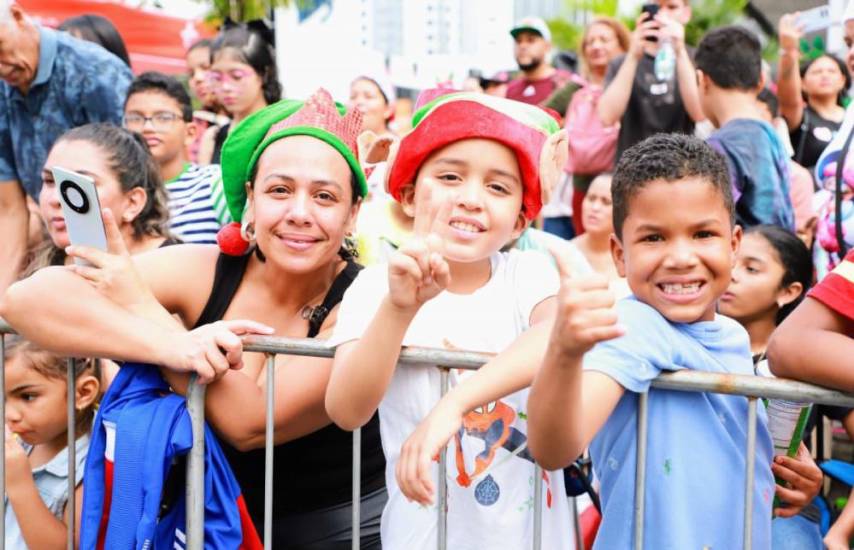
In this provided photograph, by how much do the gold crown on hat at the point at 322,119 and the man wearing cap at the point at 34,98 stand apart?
2.44 m

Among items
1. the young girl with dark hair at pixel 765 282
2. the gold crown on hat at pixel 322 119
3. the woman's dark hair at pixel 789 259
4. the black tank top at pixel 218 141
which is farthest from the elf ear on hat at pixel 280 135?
the black tank top at pixel 218 141

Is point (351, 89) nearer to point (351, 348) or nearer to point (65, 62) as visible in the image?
point (65, 62)

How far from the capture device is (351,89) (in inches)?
314

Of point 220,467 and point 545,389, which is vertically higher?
point 545,389

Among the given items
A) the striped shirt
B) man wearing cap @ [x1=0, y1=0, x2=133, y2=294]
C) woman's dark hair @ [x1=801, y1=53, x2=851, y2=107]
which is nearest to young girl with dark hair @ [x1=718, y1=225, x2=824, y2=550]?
the striped shirt

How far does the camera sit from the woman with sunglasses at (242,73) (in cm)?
585

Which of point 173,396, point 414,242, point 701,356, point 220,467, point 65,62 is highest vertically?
point 65,62

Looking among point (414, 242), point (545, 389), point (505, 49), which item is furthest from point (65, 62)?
point (505, 49)

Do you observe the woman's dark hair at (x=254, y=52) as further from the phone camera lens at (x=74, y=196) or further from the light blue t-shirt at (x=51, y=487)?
the phone camera lens at (x=74, y=196)

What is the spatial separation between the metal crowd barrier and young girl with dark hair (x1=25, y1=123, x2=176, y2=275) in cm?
93

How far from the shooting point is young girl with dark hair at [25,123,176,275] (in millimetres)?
3812

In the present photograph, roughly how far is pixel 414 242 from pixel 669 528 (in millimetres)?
841

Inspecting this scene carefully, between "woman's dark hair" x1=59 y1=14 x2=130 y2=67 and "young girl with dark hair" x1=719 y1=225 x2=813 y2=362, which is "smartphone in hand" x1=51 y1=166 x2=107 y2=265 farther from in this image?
"woman's dark hair" x1=59 y1=14 x2=130 y2=67

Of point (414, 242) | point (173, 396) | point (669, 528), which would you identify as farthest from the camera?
point (173, 396)
